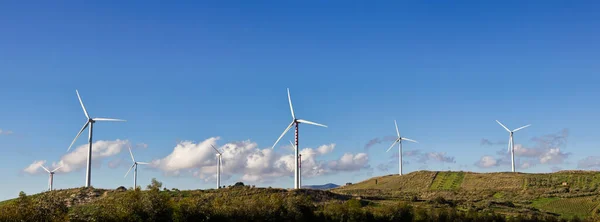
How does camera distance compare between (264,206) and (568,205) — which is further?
(568,205)

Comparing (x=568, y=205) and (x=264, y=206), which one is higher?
(x=568, y=205)

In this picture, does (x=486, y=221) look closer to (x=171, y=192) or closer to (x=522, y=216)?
(x=522, y=216)

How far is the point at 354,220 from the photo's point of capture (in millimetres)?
129125

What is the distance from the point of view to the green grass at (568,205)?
6428 inches

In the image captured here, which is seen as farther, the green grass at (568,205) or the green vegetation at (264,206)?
the green grass at (568,205)

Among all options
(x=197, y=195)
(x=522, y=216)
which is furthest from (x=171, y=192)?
(x=522, y=216)

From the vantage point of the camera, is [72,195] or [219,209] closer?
[219,209]

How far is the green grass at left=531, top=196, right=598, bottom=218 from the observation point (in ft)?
536

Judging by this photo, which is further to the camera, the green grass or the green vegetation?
the green grass

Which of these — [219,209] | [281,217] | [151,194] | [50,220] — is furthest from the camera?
[281,217]

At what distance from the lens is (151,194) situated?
101562 mm

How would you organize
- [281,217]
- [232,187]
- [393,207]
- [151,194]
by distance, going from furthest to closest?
[232,187]
[393,207]
[281,217]
[151,194]

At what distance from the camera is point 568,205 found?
17588cm

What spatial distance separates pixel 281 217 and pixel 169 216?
26.2 m
